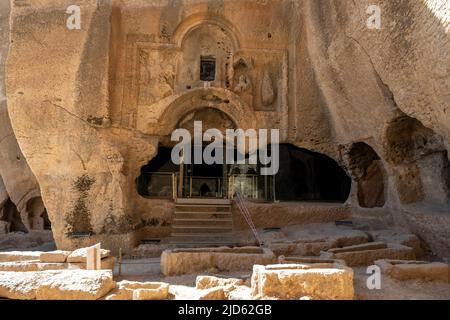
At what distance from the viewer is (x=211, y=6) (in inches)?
363

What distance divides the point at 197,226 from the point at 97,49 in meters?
5.25

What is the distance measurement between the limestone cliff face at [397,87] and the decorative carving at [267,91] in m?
1.44

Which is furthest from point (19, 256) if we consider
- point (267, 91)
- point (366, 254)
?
point (267, 91)

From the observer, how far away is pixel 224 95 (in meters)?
9.31

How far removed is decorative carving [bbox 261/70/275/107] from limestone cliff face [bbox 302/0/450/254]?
144 centimetres

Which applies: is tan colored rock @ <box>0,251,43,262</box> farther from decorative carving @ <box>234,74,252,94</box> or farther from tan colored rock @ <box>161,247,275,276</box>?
decorative carving @ <box>234,74,252,94</box>

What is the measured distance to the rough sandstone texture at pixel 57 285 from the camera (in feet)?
11.4

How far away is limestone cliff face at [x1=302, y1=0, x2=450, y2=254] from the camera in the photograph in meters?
5.08

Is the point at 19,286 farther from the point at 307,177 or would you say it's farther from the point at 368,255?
the point at 307,177

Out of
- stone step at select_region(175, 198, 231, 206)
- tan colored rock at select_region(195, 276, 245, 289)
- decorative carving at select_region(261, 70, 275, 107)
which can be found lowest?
tan colored rock at select_region(195, 276, 245, 289)

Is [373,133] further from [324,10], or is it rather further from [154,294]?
[154,294]

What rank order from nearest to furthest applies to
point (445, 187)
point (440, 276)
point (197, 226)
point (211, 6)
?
point (440, 276) < point (445, 187) < point (197, 226) < point (211, 6)

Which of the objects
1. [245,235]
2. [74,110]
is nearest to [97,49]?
[74,110]

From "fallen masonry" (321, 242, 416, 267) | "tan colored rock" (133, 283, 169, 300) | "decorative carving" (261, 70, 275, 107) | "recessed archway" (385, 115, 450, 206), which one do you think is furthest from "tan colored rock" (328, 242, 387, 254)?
"decorative carving" (261, 70, 275, 107)
